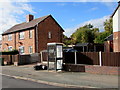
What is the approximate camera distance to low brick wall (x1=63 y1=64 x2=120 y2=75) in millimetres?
12211

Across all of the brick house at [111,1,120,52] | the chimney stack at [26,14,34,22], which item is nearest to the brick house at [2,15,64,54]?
the chimney stack at [26,14,34,22]

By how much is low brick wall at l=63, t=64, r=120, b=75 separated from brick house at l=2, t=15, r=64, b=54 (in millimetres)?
16012

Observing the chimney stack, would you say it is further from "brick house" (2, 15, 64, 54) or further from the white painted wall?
the white painted wall

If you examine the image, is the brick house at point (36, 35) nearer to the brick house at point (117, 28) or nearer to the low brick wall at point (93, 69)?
the low brick wall at point (93, 69)

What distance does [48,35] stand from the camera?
32.2 m

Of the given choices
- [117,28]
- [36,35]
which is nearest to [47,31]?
[36,35]

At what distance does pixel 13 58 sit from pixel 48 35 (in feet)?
36.8

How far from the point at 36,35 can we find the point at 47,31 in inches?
118

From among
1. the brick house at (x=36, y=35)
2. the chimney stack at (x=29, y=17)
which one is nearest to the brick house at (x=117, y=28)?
the brick house at (x=36, y=35)

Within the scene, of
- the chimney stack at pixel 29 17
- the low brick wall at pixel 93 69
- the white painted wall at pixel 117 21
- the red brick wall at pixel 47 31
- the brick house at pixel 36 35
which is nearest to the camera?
the low brick wall at pixel 93 69

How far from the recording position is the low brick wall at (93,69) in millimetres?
12211

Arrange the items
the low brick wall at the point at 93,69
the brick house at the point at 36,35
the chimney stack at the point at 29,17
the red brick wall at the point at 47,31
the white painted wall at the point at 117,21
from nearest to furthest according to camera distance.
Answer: the low brick wall at the point at 93,69 < the white painted wall at the point at 117,21 < the brick house at the point at 36,35 < the red brick wall at the point at 47,31 < the chimney stack at the point at 29,17

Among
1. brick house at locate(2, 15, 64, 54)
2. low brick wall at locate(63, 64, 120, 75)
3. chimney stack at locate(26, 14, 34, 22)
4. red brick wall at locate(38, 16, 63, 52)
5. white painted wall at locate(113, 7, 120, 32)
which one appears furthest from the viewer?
chimney stack at locate(26, 14, 34, 22)

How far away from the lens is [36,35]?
98.1 feet
